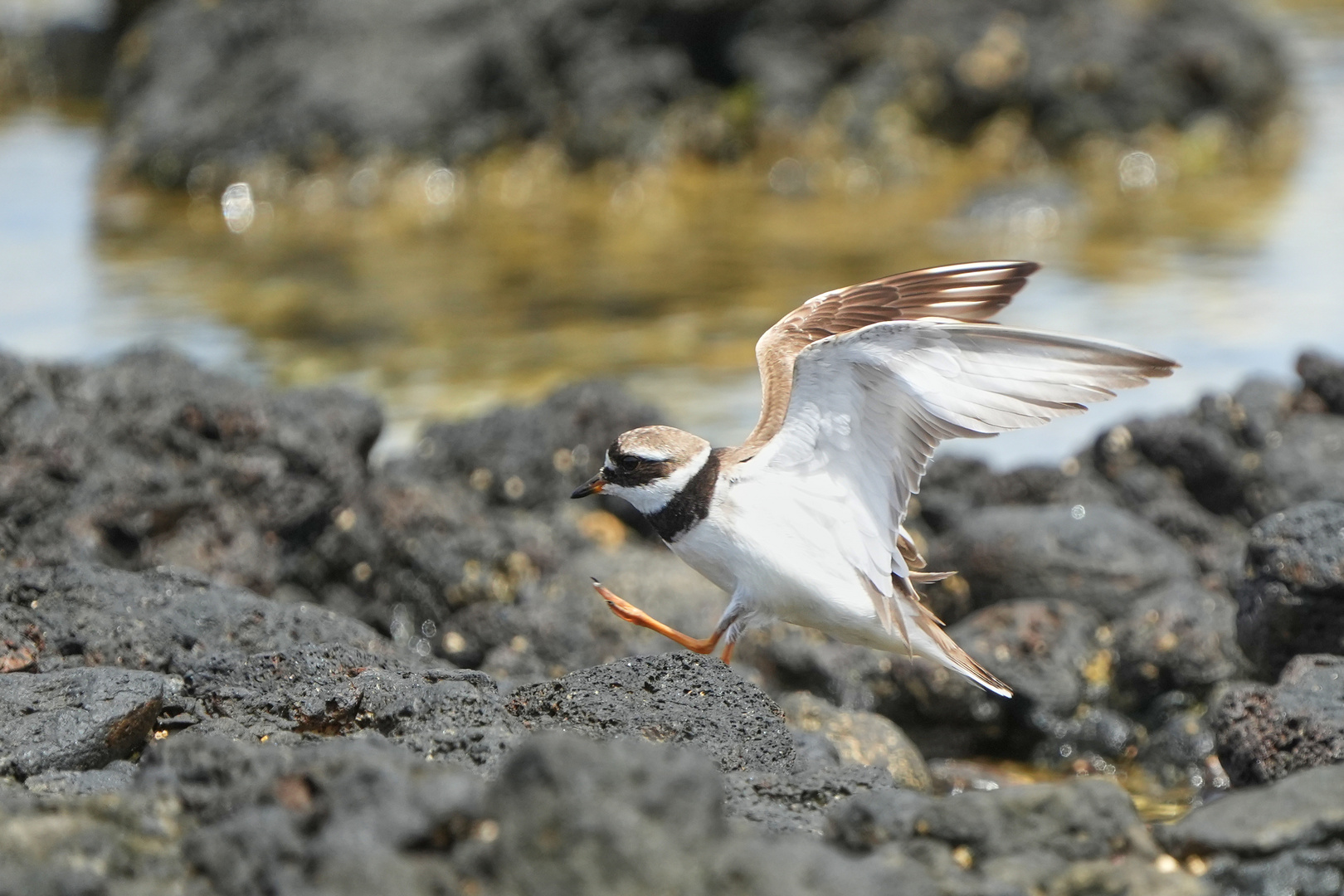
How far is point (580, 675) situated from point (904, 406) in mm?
1652

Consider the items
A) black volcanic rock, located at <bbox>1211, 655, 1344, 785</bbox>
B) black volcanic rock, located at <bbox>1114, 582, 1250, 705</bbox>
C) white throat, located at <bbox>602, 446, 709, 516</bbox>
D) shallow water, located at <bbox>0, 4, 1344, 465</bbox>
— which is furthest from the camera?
shallow water, located at <bbox>0, 4, 1344, 465</bbox>

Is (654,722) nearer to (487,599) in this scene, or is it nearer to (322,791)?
(322,791)

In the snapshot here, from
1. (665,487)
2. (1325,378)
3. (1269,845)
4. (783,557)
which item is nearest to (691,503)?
(665,487)

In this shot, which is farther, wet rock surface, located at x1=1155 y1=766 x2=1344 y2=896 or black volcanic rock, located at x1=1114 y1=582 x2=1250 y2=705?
black volcanic rock, located at x1=1114 y1=582 x2=1250 y2=705

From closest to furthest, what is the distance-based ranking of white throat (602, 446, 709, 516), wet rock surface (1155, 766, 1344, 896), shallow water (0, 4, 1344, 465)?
wet rock surface (1155, 766, 1344, 896)
white throat (602, 446, 709, 516)
shallow water (0, 4, 1344, 465)

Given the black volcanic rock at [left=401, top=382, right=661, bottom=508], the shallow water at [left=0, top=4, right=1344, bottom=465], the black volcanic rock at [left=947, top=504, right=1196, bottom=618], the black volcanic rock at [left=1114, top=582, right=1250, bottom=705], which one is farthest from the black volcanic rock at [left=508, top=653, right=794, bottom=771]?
the shallow water at [left=0, top=4, right=1344, bottom=465]

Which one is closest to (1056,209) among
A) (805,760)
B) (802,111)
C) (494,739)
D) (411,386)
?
(802,111)

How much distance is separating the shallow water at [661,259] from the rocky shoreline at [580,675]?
2870 mm

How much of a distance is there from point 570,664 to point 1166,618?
2.94 metres

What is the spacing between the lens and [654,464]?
19.4ft

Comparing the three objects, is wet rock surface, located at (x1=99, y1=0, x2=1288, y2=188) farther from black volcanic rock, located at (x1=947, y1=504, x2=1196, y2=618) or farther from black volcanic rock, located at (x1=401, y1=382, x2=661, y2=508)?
black volcanic rock, located at (x1=947, y1=504, x2=1196, y2=618)

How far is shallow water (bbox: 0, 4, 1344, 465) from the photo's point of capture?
1359 cm

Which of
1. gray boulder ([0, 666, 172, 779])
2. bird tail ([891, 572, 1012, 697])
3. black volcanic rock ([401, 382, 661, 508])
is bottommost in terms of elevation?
black volcanic rock ([401, 382, 661, 508])

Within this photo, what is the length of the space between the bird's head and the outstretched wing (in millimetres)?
247
